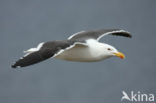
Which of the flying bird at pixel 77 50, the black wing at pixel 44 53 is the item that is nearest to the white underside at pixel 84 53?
the flying bird at pixel 77 50

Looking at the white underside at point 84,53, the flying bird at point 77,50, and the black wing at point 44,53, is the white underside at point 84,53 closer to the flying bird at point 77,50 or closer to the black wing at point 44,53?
the flying bird at point 77,50

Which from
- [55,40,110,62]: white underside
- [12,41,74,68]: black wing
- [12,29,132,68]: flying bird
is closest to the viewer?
[12,41,74,68]: black wing

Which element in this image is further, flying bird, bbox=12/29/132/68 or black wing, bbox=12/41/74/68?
flying bird, bbox=12/29/132/68

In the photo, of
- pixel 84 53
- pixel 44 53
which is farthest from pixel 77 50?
pixel 44 53

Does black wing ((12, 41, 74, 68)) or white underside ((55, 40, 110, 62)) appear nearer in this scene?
black wing ((12, 41, 74, 68))

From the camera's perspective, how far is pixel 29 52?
817 centimetres

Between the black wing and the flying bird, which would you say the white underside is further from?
the black wing

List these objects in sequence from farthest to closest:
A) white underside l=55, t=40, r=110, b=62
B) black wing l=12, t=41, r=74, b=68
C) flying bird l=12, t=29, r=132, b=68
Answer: white underside l=55, t=40, r=110, b=62 → flying bird l=12, t=29, r=132, b=68 → black wing l=12, t=41, r=74, b=68

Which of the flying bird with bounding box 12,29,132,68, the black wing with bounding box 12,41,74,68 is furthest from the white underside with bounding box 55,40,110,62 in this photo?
the black wing with bounding box 12,41,74,68

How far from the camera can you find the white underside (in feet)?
28.2

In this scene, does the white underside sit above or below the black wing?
above

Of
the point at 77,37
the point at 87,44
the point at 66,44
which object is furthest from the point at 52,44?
the point at 77,37

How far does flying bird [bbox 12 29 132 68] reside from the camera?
7691 mm

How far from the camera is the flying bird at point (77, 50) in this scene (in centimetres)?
769
